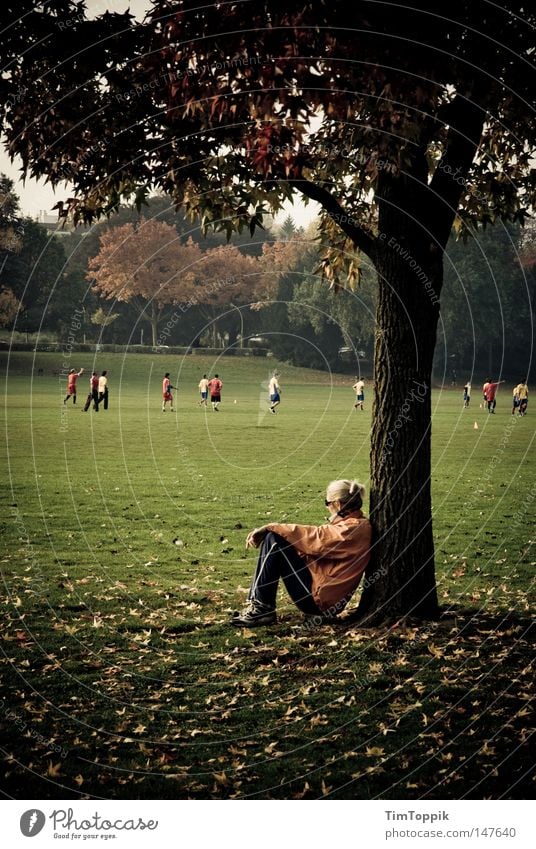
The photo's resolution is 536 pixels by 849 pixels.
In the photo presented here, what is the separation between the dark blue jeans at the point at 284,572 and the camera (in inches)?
358

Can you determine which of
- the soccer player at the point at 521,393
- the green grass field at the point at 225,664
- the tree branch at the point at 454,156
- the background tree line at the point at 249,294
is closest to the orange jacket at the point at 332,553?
the green grass field at the point at 225,664

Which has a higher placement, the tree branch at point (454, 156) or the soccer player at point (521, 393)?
the tree branch at point (454, 156)

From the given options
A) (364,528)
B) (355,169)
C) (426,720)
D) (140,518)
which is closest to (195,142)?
(355,169)

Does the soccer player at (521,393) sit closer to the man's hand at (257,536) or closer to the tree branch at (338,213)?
the tree branch at (338,213)

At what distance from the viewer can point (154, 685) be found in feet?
26.7

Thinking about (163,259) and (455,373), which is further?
(455,373)

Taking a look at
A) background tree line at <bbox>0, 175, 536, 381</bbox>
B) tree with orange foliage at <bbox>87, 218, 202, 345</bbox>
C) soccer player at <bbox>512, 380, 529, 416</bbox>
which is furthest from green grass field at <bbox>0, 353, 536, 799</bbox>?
tree with orange foliage at <bbox>87, 218, 202, 345</bbox>

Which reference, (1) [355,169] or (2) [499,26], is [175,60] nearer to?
(2) [499,26]

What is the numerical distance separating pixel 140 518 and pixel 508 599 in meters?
7.34

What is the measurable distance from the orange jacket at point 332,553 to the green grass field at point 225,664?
470 millimetres
